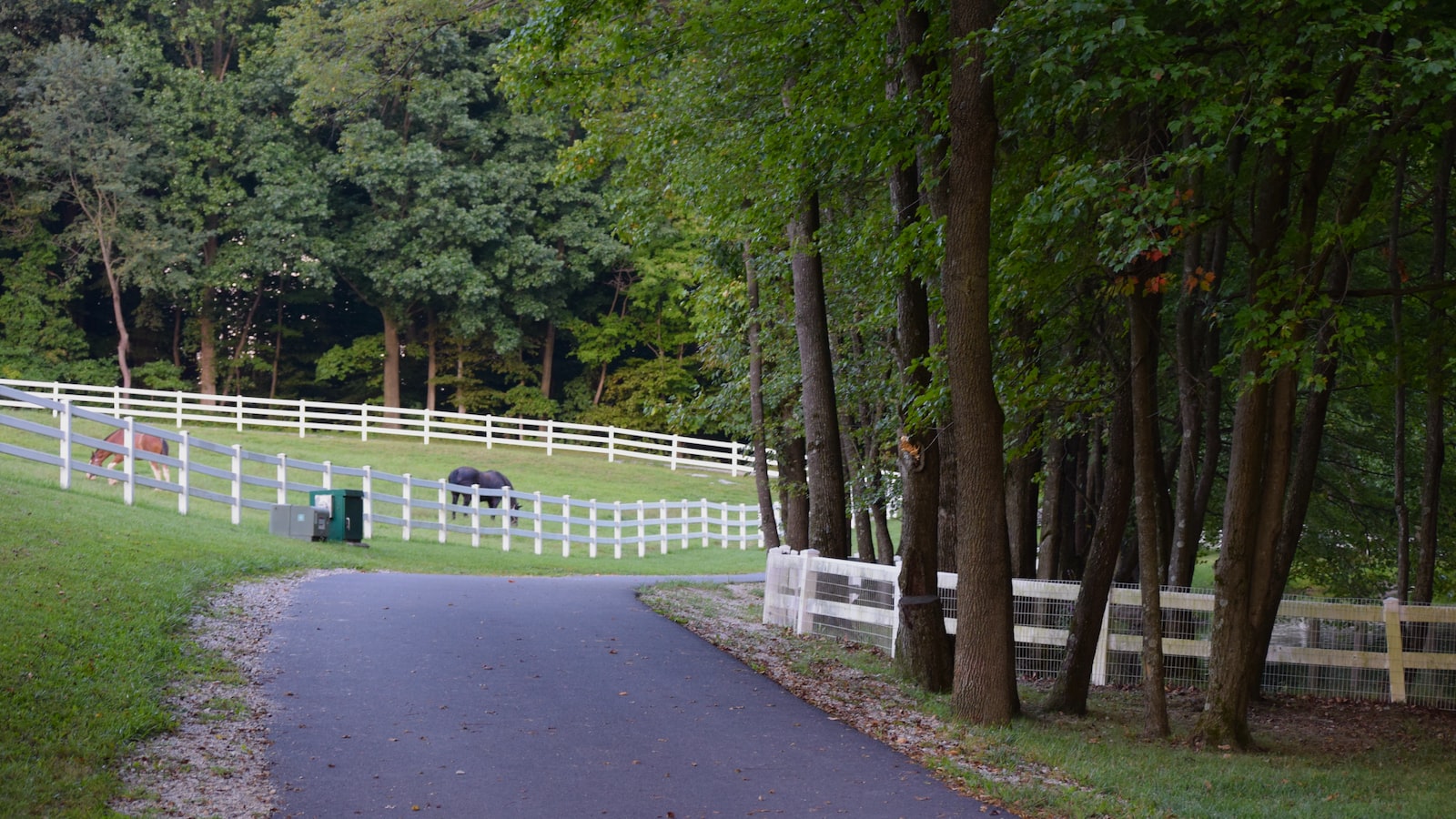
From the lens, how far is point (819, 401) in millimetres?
14898

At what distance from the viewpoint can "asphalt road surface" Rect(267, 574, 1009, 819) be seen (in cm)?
664

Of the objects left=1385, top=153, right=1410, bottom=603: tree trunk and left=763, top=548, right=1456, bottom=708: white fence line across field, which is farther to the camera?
left=763, top=548, right=1456, bottom=708: white fence line across field

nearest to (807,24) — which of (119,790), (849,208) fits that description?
(849,208)

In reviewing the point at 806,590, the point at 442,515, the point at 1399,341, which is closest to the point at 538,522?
the point at 442,515

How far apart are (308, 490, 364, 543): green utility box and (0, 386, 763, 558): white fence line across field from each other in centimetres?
17

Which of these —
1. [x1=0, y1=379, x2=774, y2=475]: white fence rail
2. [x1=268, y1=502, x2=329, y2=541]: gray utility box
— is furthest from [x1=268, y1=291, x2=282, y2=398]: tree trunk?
[x1=268, y1=502, x2=329, y2=541]: gray utility box

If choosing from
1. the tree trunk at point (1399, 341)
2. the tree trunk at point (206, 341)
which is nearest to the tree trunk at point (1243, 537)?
the tree trunk at point (1399, 341)

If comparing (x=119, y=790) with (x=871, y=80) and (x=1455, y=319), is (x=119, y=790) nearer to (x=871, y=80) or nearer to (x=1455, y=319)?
(x=871, y=80)

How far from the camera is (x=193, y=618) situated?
432 inches

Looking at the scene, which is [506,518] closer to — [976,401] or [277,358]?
[976,401]

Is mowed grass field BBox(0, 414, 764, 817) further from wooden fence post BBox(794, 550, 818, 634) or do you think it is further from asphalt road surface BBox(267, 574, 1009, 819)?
wooden fence post BBox(794, 550, 818, 634)

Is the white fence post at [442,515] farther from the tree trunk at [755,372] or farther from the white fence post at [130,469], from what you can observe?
the tree trunk at [755,372]

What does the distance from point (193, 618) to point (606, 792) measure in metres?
5.82

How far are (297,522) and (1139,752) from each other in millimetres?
15119
